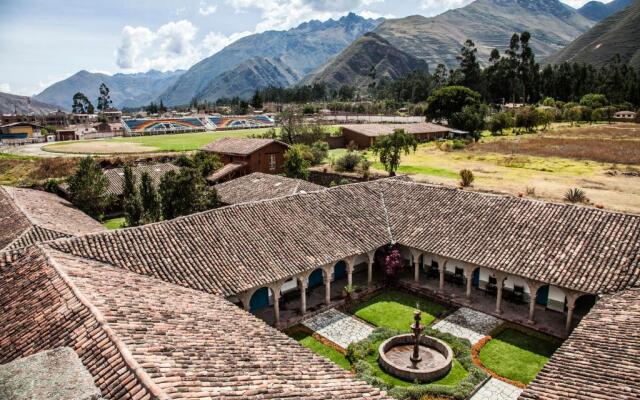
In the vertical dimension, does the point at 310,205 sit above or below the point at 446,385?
above

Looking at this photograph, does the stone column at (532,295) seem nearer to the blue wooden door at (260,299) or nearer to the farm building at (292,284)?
the farm building at (292,284)

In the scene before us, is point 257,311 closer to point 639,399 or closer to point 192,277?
point 192,277

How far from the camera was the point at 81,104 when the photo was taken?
18562 cm

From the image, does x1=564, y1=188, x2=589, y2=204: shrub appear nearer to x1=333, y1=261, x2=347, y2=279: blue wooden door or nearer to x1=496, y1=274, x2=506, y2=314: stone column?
x1=496, y1=274, x2=506, y2=314: stone column

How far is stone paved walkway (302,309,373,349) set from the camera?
20328 mm

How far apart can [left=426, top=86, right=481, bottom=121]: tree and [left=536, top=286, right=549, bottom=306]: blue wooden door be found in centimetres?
7275

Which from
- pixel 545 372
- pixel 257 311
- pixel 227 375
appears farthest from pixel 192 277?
pixel 545 372

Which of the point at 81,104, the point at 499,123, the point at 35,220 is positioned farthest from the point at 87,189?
the point at 81,104

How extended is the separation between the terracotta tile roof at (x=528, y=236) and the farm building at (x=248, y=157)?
83.1 ft

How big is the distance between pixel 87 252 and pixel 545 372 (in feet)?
51.9

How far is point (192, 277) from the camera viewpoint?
59.2ft

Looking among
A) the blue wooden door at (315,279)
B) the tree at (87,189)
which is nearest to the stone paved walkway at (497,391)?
the blue wooden door at (315,279)

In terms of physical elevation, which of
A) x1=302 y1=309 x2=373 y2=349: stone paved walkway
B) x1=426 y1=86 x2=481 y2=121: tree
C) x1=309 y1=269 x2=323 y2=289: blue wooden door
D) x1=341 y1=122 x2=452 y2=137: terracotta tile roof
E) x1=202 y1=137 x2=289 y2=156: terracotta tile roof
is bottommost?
x1=302 y1=309 x2=373 y2=349: stone paved walkway

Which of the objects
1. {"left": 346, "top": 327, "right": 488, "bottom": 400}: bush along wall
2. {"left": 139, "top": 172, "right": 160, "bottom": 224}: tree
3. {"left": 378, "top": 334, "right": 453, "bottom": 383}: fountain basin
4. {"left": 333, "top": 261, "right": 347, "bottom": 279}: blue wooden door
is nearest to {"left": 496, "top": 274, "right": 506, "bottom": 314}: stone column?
{"left": 346, "top": 327, "right": 488, "bottom": 400}: bush along wall
